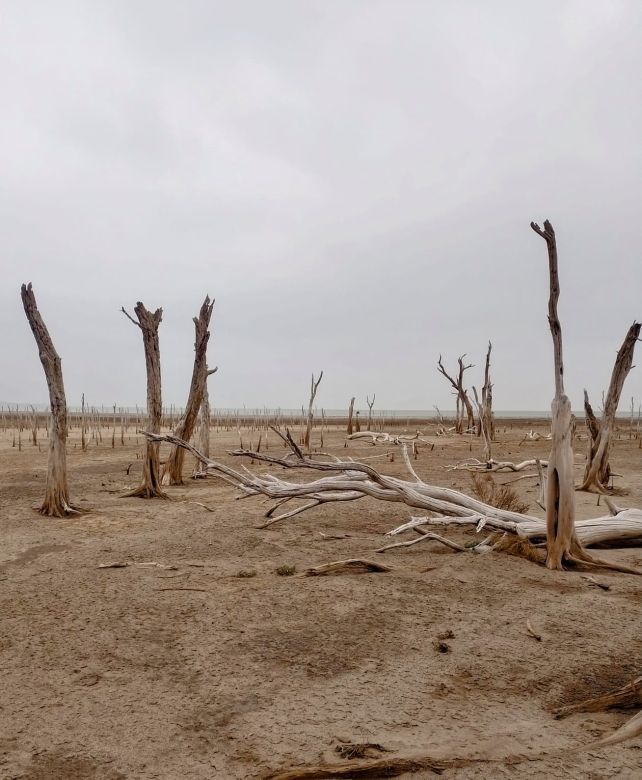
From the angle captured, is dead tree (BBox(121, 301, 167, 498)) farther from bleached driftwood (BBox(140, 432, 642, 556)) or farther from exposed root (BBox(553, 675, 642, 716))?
exposed root (BBox(553, 675, 642, 716))

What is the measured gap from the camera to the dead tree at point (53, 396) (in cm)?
793

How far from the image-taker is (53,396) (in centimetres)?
830

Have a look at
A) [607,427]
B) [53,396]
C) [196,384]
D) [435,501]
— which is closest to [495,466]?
[607,427]

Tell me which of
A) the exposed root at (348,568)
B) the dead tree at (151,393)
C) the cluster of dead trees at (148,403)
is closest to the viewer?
the exposed root at (348,568)

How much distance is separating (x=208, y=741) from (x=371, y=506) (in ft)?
20.8

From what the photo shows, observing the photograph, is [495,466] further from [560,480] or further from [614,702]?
[614,702]

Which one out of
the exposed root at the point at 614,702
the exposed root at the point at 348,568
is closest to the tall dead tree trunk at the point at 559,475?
the exposed root at the point at 348,568

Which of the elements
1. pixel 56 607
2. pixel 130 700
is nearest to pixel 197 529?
pixel 56 607

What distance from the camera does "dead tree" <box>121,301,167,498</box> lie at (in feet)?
31.3

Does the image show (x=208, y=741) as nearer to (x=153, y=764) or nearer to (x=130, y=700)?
(x=153, y=764)

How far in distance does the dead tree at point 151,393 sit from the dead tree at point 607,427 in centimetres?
758

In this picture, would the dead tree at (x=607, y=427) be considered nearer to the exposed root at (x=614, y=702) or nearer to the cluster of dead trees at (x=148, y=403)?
the cluster of dead trees at (x=148, y=403)

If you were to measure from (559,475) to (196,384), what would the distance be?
793cm

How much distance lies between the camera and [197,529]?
22.4 ft
